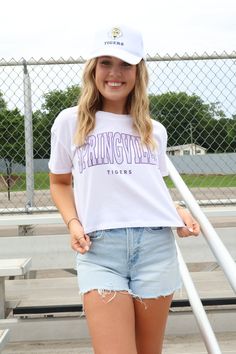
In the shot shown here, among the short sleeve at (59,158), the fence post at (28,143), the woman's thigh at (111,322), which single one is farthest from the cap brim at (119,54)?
the fence post at (28,143)

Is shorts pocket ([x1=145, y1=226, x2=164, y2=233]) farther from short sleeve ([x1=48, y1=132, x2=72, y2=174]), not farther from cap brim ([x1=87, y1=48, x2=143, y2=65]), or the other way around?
cap brim ([x1=87, y1=48, x2=143, y2=65])

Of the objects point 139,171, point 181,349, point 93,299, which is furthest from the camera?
point 181,349

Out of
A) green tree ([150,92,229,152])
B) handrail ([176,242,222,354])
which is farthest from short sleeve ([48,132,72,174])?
green tree ([150,92,229,152])

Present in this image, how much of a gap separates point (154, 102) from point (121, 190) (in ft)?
7.07

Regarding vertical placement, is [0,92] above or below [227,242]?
above

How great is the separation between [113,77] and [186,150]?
7.38 ft

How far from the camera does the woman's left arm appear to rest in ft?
6.00

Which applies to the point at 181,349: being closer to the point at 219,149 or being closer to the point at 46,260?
the point at 46,260

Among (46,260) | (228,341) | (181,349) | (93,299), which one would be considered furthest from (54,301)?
(93,299)

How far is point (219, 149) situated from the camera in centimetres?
394

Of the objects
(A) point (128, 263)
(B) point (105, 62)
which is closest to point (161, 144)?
(B) point (105, 62)

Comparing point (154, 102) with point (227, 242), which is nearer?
point (227, 242)

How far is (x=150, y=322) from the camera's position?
1.72m

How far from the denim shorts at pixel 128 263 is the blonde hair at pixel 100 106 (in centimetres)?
29
